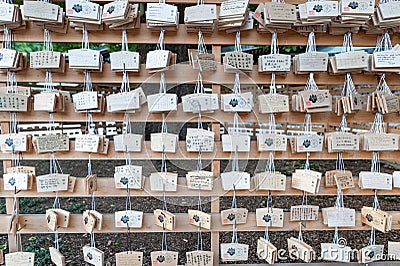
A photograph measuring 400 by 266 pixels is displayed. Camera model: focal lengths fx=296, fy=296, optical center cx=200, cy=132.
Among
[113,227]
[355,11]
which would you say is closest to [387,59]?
Answer: [355,11]

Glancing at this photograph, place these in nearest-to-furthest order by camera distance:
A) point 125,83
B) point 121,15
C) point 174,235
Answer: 1. point 121,15
2. point 125,83
3. point 174,235

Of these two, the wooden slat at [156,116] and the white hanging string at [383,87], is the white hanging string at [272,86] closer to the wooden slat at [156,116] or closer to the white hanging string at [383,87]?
the wooden slat at [156,116]

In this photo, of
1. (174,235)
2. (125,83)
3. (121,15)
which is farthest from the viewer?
(174,235)

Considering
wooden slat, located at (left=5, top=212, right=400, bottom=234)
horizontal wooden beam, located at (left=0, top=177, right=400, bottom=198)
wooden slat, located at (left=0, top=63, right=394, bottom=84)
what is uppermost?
wooden slat, located at (left=0, top=63, right=394, bottom=84)

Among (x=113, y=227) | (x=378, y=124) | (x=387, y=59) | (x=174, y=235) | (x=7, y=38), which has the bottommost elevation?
(x=174, y=235)

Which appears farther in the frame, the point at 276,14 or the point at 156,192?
the point at 156,192

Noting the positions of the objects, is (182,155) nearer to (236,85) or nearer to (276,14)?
(236,85)

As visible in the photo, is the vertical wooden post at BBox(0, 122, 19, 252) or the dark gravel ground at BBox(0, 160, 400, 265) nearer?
the vertical wooden post at BBox(0, 122, 19, 252)

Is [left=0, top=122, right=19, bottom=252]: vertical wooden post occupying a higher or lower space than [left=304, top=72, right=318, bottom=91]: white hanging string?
lower

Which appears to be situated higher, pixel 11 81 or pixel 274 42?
pixel 274 42

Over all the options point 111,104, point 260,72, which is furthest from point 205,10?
point 111,104

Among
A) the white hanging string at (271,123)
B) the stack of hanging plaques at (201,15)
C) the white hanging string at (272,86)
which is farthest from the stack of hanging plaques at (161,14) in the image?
the white hanging string at (271,123)

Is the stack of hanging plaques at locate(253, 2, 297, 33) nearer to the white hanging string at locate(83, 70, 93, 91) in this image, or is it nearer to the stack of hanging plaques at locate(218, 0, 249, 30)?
the stack of hanging plaques at locate(218, 0, 249, 30)

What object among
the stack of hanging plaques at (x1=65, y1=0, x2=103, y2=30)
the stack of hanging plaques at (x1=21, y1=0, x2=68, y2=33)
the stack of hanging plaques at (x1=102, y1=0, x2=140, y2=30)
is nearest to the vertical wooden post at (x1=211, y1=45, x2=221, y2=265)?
the stack of hanging plaques at (x1=102, y1=0, x2=140, y2=30)
